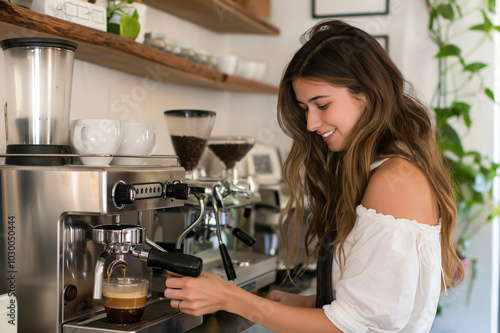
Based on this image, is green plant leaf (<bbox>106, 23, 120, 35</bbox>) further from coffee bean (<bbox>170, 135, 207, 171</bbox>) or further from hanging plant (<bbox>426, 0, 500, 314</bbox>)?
hanging plant (<bbox>426, 0, 500, 314</bbox>)

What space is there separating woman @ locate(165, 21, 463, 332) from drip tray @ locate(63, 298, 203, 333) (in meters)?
0.05

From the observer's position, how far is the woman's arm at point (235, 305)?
1023mm

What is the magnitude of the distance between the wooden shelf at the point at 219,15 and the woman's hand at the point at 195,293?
1.06 metres

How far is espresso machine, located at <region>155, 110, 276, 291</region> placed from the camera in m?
1.33

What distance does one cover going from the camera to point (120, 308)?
3.26 ft

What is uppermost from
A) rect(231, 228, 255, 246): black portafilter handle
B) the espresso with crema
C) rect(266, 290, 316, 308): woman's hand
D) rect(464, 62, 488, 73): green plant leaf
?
rect(464, 62, 488, 73): green plant leaf

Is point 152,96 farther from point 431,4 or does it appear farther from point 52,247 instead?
point 431,4

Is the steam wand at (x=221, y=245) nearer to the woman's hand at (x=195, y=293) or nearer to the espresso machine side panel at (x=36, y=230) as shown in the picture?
the woman's hand at (x=195, y=293)

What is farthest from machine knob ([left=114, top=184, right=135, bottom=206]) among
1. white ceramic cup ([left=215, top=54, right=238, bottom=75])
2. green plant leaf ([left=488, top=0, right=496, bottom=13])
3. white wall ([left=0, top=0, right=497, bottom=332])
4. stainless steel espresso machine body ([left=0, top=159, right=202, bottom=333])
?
green plant leaf ([left=488, top=0, right=496, bottom=13])

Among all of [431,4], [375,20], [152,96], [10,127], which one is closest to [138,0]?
[152,96]

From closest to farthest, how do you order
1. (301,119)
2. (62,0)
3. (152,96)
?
(62,0) → (301,119) → (152,96)

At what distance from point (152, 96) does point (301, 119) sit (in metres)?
0.69

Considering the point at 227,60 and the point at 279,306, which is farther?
the point at 227,60

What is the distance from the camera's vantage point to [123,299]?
1.00 meters
